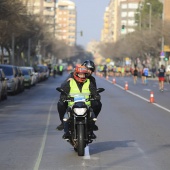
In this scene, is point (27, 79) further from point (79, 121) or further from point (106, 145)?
point (79, 121)

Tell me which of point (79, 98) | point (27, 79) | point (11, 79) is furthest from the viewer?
point (27, 79)

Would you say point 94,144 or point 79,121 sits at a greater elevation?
point 79,121

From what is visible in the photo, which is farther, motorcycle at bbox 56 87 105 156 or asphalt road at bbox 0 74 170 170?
motorcycle at bbox 56 87 105 156

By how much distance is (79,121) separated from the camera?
12.2m

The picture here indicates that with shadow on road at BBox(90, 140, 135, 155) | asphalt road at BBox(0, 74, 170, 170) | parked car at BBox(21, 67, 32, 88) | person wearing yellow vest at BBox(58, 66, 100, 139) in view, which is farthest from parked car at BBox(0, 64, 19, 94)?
person wearing yellow vest at BBox(58, 66, 100, 139)

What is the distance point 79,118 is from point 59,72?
93.3m

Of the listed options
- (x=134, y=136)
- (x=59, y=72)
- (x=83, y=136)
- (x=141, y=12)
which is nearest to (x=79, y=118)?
(x=83, y=136)

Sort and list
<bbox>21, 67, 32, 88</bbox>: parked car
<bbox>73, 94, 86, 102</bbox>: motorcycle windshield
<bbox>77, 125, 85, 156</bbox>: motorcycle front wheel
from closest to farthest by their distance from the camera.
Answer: <bbox>77, 125, 85, 156</bbox>: motorcycle front wheel → <bbox>73, 94, 86, 102</bbox>: motorcycle windshield → <bbox>21, 67, 32, 88</bbox>: parked car

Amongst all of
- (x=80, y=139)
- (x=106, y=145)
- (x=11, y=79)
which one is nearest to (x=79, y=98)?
(x=80, y=139)

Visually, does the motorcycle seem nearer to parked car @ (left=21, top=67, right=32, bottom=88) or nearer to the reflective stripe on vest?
the reflective stripe on vest

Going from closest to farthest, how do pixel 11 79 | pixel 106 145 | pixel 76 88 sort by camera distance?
pixel 76 88 → pixel 106 145 → pixel 11 79

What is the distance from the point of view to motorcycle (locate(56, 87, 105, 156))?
12117mm

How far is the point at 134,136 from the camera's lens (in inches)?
627

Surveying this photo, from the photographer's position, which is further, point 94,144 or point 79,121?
point 94,144
